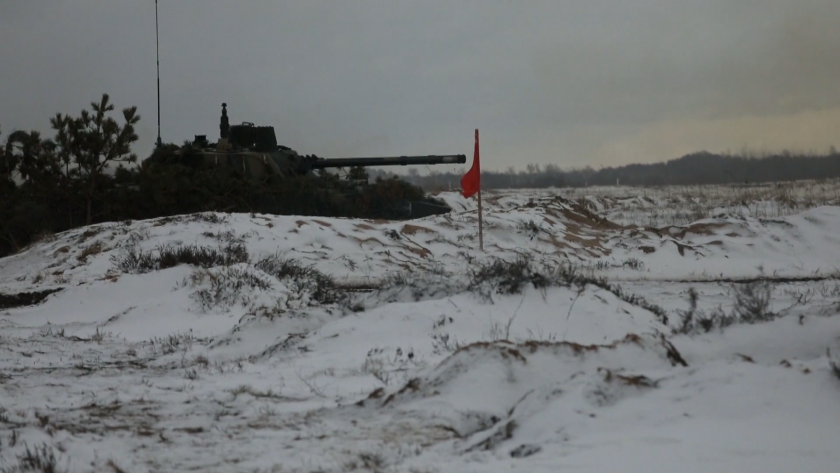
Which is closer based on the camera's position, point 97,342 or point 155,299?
point 97,342

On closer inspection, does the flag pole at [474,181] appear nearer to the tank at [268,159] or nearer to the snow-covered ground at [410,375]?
the snow-covered ground at [410,375]

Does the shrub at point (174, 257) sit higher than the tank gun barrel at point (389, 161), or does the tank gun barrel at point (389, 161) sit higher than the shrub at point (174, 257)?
the tank gun barrel at point (389, 161)

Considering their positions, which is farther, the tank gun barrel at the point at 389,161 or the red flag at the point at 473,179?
the tank gun barrel at the point at 389,161

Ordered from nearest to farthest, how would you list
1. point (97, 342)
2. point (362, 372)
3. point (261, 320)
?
point (362, 372)
point (261, 320)
point (97, 342)

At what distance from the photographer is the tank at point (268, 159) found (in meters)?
23.5

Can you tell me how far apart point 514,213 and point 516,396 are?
16515mm

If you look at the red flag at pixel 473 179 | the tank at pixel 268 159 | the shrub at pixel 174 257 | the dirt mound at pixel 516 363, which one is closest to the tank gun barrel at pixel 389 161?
the tank at pixel 268 159

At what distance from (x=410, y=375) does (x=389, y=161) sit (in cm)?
2047

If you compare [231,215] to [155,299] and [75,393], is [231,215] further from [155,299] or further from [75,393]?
[75,393]

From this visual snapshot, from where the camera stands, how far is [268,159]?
23.7 metres

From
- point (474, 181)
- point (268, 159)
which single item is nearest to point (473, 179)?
point (474, 181)

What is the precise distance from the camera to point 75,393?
5.61 meters

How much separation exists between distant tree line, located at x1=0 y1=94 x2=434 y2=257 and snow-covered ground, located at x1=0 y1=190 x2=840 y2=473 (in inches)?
370

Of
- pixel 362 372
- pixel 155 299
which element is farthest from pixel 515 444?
pixel 155 299
